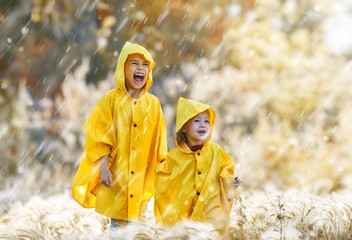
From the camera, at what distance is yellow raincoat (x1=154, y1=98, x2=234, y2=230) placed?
2529 millimetres

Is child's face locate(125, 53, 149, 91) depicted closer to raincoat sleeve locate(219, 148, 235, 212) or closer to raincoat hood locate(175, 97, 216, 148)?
raincoat hood locate(175, 97, 216, 148)

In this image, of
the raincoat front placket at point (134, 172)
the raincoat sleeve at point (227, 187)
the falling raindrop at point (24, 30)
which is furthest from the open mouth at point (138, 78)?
the falling raindrop at point (24, 30)

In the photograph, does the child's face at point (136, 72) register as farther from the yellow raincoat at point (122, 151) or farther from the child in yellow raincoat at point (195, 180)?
the child in yellow raincoat at point (195, 180)

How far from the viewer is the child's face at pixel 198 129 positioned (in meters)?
2.69

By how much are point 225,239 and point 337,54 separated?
450 centimetres

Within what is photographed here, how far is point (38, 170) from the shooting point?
251 inches

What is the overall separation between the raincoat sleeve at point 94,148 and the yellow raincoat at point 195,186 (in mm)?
487

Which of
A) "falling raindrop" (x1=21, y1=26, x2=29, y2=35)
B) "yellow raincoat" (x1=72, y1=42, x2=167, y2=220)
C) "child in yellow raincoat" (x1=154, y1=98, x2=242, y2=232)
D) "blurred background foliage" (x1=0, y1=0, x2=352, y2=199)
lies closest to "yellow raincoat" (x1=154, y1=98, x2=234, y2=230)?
"child in yellow raincoat" (x1=154, y1=98, x2=242, y2=232)

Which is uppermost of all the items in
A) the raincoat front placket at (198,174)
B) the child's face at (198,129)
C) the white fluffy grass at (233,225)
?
the child's face at (198,129)

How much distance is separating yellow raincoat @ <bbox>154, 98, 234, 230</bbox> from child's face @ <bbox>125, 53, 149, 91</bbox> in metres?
0.49

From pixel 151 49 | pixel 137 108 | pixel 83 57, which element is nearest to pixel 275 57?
pixel 151 49

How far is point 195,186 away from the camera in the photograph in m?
2.58

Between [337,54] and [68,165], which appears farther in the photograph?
[68,165]

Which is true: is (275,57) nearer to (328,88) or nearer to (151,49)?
(328,88)
